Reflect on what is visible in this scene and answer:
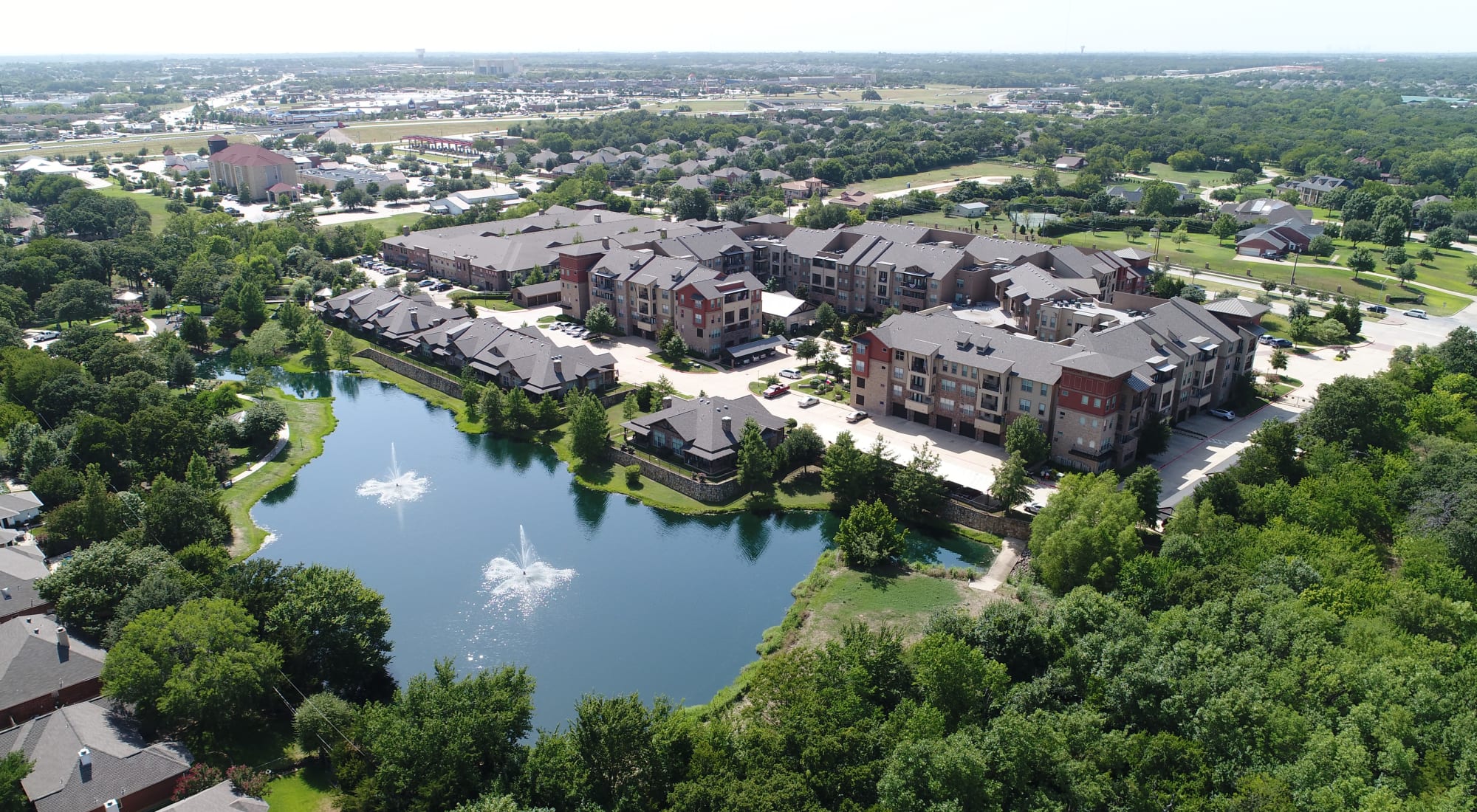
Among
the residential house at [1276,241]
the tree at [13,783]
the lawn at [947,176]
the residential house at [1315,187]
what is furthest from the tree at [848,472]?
the residential house at [1315,187]

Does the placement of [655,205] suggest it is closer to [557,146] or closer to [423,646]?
[557,146]

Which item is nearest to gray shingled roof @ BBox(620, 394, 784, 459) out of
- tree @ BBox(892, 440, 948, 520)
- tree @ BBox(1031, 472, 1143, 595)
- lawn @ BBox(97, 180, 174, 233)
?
tree @ BBox(892, 440, 948, 520)

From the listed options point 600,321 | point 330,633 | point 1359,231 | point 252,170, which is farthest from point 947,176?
point 330,633

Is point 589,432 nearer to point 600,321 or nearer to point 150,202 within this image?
point 600,321

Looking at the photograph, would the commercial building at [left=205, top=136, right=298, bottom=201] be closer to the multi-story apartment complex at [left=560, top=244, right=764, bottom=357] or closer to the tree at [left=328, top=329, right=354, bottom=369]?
the tree at [left=328, top=329, right=354, bottom=369]

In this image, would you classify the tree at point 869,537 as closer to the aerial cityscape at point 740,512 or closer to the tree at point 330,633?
the aerial cityscape at point 740,512

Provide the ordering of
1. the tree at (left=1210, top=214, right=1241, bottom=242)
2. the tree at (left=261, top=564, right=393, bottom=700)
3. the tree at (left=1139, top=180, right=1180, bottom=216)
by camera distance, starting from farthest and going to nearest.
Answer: the tree at (left=1139, top=180, right=1180, bottom=216)
the tree at (left=1210, top=214, right=1241, bottom=242)
the tree at (left=261, top=564, right=393, bottom=700)
